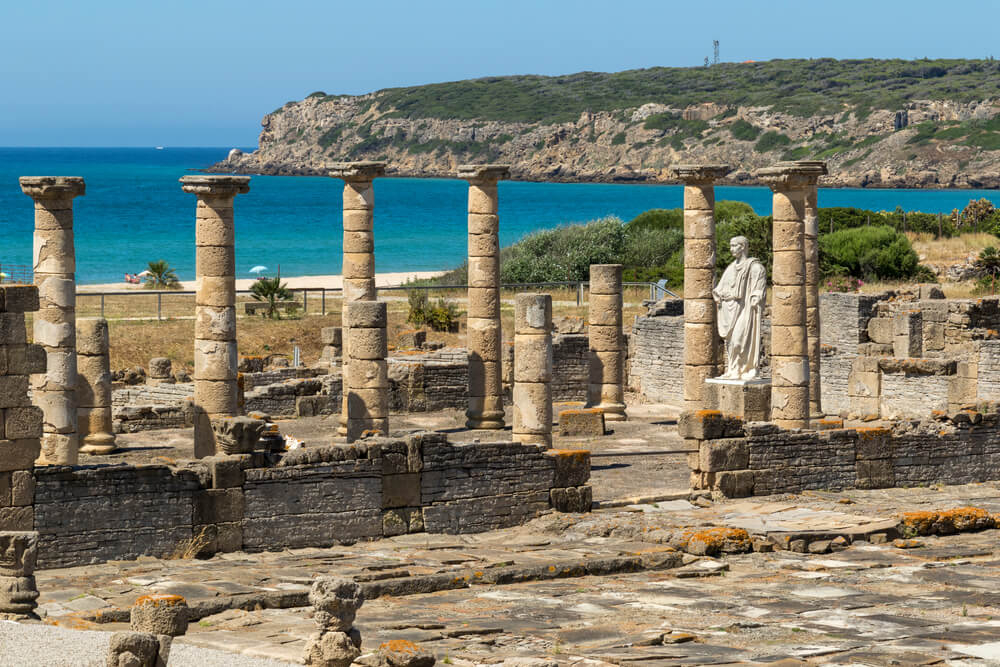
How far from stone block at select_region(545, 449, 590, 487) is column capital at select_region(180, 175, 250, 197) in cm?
548

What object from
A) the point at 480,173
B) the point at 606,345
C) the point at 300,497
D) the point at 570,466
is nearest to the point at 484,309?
the point at 480,173

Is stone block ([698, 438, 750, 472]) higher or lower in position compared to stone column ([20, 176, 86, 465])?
lower

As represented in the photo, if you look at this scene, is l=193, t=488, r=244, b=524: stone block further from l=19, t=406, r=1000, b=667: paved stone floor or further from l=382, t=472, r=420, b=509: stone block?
l=382, t=472, r=420, b=509: stone block

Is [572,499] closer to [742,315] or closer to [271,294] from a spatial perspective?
[742,315]

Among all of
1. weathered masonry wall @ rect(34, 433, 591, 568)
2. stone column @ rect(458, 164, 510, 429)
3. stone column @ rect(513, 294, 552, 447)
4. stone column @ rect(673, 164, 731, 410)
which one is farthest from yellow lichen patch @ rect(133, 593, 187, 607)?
stone column @ rect(673, 164, 731, 410)

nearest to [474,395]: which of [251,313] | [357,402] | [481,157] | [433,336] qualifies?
[357,402]

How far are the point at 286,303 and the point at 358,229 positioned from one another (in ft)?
53.8

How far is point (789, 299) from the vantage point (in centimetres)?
2353

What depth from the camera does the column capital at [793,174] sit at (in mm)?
23547

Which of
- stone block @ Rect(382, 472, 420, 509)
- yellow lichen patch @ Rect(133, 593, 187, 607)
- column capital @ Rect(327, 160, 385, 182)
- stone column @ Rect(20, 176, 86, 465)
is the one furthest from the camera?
column capital @ Rect(327, 160, 385, 182)

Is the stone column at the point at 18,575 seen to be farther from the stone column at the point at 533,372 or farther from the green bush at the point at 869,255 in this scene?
the green bush at the point at 869,255

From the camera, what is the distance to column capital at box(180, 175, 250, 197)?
2105 cm

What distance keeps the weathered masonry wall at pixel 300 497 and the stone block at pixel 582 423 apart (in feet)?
19.0

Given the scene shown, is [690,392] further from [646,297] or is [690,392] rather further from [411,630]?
[646,297]
